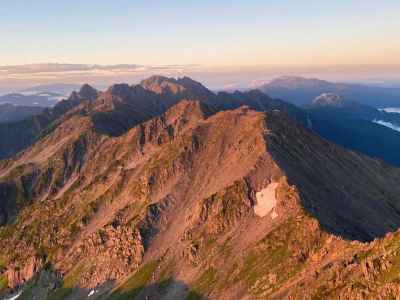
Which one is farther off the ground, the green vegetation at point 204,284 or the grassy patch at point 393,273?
the grassy patch at point 393,273

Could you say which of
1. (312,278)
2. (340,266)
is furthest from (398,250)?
(312,278)

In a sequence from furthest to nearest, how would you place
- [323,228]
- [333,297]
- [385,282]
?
[323,228], [333,297], [385,282]

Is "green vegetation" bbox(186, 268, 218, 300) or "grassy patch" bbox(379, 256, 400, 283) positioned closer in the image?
"grassy patch" bbox(379, 256, 400, 283)

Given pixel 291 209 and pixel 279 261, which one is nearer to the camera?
pixel 279 261

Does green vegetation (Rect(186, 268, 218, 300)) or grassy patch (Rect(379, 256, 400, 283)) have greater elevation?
grassy patch (Rect(379, 256, 400, 283))

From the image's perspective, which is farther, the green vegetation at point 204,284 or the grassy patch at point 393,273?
the green vegetation at point 204,284

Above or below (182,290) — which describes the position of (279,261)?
above

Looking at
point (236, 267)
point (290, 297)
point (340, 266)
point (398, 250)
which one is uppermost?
point (398, 250)

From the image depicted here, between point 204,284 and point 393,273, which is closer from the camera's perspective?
point 393,273

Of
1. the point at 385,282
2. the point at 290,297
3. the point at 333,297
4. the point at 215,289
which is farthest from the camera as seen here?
the point at 215,289

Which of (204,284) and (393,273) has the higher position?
(393,273)

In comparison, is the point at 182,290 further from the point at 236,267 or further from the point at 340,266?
the point at 340,266
